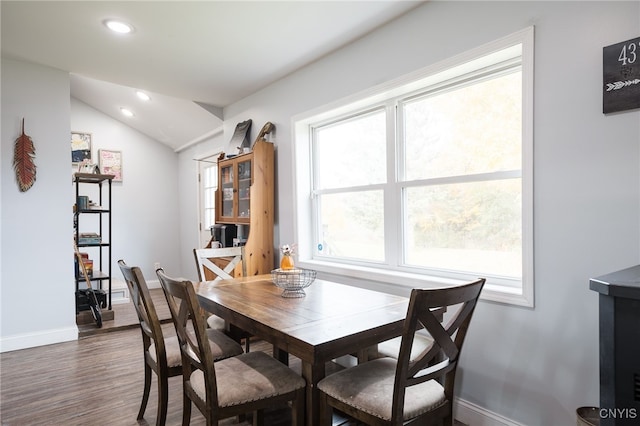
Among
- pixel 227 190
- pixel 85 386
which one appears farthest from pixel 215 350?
pixel 227 190

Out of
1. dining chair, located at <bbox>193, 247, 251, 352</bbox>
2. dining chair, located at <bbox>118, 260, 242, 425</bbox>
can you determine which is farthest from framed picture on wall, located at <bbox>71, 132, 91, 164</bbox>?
dining chair, located at <bbox>118, 260, 242, 425</bbox>

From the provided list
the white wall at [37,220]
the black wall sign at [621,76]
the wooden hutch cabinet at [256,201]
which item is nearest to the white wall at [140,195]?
the white wall at [37,220]

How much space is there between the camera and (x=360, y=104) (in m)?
2.92

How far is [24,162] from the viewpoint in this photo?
3.43 m

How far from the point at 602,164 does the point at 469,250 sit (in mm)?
875

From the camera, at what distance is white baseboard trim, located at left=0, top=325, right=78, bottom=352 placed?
337 centimetres

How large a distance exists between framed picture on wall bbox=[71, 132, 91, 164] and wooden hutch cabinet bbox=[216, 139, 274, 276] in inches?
123

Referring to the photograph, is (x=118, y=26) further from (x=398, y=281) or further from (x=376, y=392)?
(x=376, y=392)

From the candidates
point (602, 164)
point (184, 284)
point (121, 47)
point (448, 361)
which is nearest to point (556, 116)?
point (602, 164)

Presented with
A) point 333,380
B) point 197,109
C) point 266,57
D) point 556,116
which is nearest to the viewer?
point 333,380

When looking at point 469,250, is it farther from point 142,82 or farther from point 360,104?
point 142,82

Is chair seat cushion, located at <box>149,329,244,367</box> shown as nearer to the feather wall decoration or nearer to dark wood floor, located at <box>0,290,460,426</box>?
dark wood floor, located at <box>0,290,460,426</box>

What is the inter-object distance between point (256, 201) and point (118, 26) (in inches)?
69.9

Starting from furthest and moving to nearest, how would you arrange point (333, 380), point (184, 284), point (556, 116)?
point (556, 116), point (333, 380), point (184, 284)
